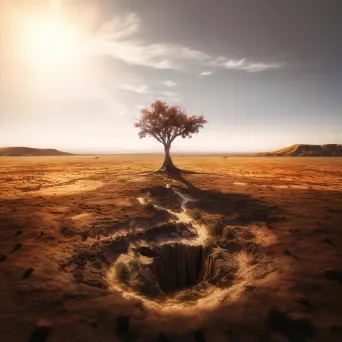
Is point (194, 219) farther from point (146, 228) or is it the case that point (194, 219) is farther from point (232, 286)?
point (232, 286)

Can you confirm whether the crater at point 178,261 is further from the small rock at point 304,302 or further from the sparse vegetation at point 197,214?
the small rock at point 304,302

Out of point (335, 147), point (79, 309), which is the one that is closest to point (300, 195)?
point (79, 309)

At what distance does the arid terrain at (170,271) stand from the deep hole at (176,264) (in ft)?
0.15

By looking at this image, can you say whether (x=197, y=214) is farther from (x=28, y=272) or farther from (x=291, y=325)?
(x=28, y=272)

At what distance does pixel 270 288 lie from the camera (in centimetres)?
737

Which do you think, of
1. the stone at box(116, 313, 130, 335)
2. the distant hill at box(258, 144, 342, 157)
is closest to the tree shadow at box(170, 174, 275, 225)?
the stone at box(116, 313, 130, 335)

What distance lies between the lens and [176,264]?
1103cm

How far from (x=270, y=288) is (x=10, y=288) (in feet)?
24.8

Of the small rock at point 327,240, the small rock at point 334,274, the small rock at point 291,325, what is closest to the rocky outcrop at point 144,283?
the small rock at point 291,325

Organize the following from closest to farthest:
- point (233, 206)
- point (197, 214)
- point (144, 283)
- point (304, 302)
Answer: point (304, 302) < point (144, 283) < point (197, 214) < point (233, 206)

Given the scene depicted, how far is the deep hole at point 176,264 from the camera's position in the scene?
10539mm

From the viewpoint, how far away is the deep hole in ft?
34.6

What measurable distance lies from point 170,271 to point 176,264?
0.41 m

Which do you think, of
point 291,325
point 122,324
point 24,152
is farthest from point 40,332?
point 24,152
